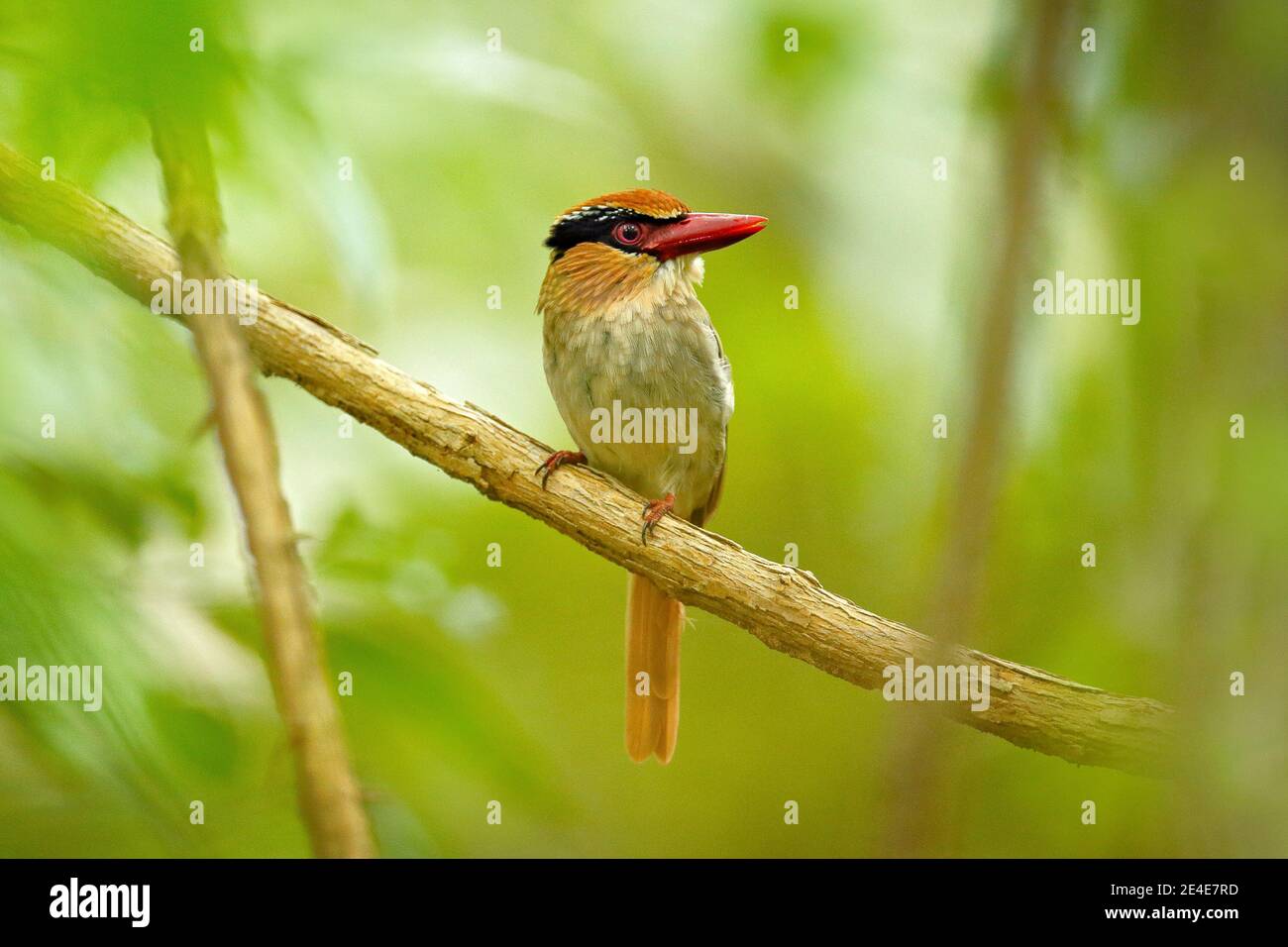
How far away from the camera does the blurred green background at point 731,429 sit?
3.43 feet

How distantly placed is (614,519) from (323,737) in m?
2.06

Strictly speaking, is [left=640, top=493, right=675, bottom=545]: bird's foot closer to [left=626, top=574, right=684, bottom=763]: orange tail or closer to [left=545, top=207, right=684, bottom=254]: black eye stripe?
[left=626, top=574, right=684, bottom=763]: orange tail

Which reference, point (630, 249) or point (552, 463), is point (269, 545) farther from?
point (630, 249)

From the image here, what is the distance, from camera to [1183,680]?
1.00m

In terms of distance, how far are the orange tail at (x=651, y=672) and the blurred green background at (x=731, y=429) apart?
63cm

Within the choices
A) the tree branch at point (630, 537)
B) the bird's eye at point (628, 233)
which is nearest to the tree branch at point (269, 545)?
the tree branch at point (630, 537)

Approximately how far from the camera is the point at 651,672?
3.54m

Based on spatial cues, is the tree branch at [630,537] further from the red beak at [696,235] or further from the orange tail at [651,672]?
the red beak at [696,235]

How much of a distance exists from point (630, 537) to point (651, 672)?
2.79 ft

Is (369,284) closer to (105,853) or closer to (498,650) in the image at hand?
(105,853)

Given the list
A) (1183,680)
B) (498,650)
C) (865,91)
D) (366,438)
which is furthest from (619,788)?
(1183,680)

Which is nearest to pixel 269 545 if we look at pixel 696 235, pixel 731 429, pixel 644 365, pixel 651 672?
pixel 644 365

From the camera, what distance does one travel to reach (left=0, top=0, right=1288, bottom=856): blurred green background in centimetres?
104

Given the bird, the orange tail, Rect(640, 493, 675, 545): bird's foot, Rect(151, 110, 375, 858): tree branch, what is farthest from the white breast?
Rect(151, 110, 375, 858): tree branch
